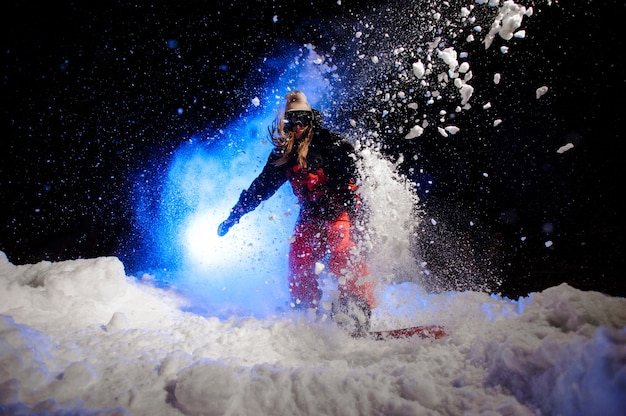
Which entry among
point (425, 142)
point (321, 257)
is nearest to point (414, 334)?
point (321, 257)

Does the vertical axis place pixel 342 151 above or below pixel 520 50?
below

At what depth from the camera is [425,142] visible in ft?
22.7

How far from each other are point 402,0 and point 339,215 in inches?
213

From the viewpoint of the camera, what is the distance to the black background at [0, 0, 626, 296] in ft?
14.5

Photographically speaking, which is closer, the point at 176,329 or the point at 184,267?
the point at 176,329

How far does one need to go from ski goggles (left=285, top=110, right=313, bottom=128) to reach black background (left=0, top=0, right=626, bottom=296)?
3.48 meters

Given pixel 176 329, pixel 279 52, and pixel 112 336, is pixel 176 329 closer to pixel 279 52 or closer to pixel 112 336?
pixel 112 336

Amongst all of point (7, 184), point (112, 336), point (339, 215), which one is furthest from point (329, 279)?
point (7, 184)

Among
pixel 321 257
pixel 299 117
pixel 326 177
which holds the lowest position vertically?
pixel 321 257

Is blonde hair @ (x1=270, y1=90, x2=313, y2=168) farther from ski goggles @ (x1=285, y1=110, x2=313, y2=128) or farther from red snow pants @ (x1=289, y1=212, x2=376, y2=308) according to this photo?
red snow pants @ (x1=289, y1=212, x2=376, y2=308)

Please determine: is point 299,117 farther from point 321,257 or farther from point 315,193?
point 321,257

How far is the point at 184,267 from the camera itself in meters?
Answer: 5.37

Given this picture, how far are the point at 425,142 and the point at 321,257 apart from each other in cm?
514

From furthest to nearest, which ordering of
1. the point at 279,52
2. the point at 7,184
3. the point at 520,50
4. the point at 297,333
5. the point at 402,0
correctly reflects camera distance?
the point at 279,52 → the point at 402,0 → the point at 520,50 → the point at 7,184 → the point at 297,333
